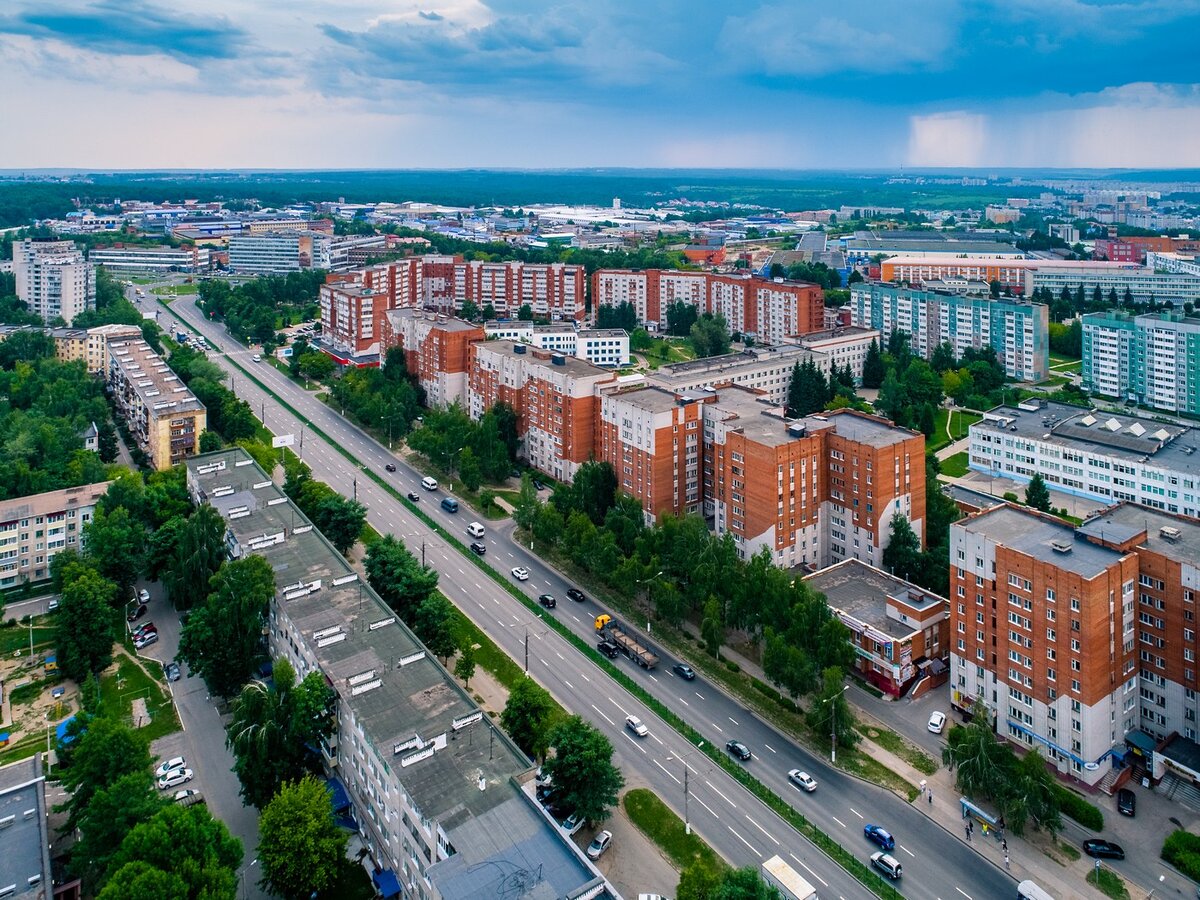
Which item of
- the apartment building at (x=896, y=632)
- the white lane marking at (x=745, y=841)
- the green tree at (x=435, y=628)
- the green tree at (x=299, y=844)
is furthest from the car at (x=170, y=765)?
the apartment building at (x=896, y=632)

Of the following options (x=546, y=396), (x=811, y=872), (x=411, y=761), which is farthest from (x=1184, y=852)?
(x=546, y=396)

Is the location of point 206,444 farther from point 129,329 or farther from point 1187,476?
point 1187,476

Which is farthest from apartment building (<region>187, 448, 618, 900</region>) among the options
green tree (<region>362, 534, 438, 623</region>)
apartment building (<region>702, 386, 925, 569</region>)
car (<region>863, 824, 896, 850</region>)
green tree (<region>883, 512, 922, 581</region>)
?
green tree (<region>883, 512, 922, 581</region>)

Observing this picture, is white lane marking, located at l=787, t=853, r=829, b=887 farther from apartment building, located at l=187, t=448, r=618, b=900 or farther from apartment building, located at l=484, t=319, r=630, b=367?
apartment building, located at l=484, t=319, r=630, b=367

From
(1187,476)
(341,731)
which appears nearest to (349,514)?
(341,731)

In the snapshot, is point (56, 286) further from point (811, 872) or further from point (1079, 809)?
point (1079, 809)

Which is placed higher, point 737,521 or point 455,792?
point 737,521
